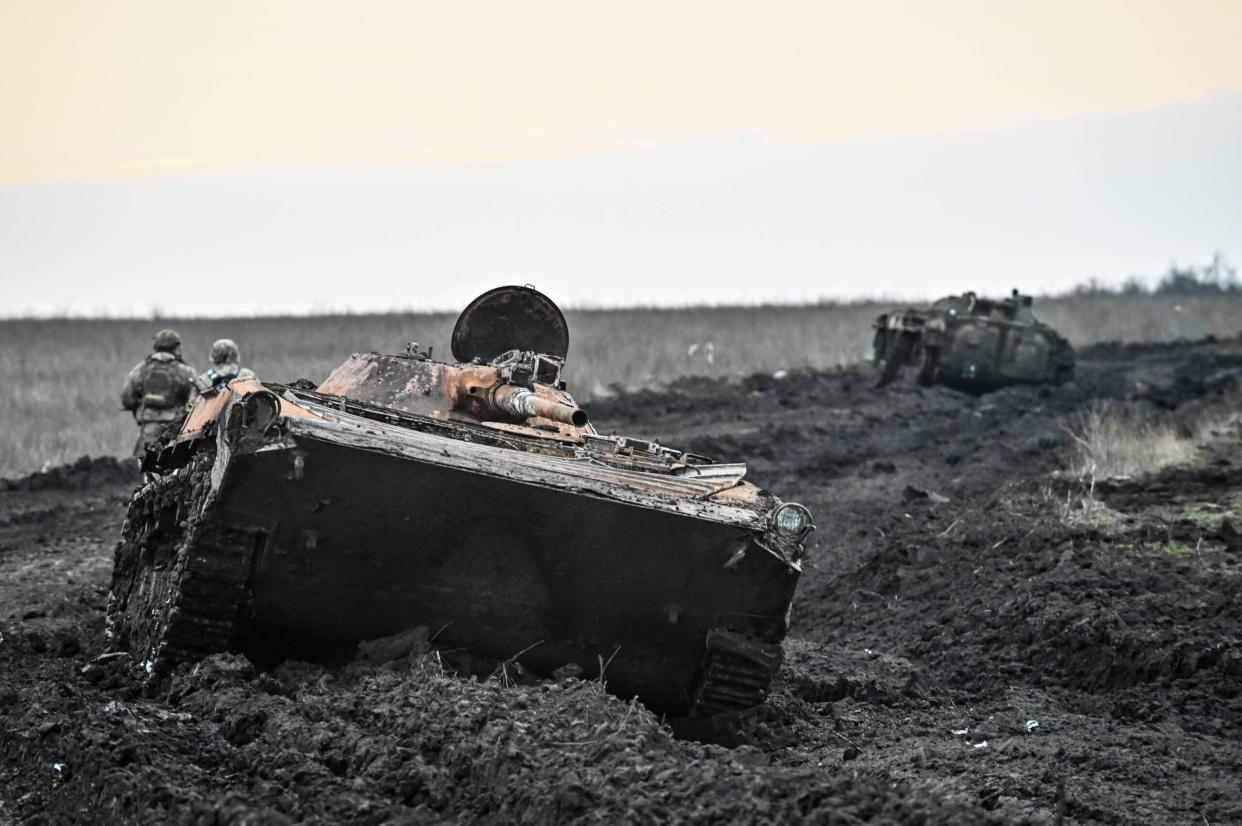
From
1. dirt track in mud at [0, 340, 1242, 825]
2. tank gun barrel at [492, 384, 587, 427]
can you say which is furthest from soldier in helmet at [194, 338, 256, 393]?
tank gun barrel at [492, 384, 587, 427]

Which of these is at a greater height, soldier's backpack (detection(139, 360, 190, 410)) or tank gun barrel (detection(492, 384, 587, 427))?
tank gun barrel (detection(492, 384, 587, 427))

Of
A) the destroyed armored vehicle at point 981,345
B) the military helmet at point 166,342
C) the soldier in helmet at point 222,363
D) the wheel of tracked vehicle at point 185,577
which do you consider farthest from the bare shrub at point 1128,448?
the wheel of tracked vehicle at point 185,577

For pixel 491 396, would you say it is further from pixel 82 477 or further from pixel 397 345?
pixel 397 345

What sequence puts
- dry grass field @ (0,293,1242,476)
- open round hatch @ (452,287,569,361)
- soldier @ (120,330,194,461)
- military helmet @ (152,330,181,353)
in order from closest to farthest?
1. open round hatch @ (452,287,569,361)
2. soldier @ (120,330,194,461)
3. military helmet @ (152,330,181,353)
4. dry grass field @ (0,293,1242,476)

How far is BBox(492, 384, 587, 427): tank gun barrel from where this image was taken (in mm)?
8156

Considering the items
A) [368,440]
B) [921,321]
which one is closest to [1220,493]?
[368,440]

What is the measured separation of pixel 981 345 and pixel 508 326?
1615 cm

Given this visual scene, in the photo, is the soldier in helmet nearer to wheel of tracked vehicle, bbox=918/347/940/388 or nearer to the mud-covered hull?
the mud-covered hull

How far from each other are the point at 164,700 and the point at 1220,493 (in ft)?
29.6

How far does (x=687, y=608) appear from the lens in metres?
7.31

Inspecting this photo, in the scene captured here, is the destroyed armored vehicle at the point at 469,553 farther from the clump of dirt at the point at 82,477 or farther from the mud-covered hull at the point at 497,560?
the clump of dirt at the point at 82,477

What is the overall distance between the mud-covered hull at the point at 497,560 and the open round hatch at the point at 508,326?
326 cm

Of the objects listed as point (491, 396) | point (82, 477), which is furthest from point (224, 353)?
point (82, 477)

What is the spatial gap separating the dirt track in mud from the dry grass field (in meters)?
8.69
